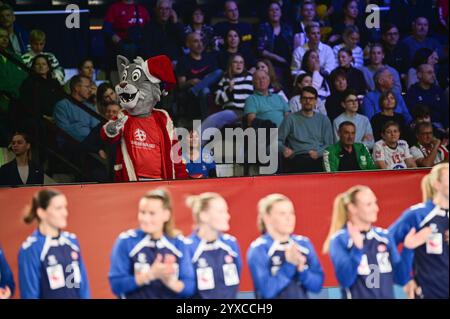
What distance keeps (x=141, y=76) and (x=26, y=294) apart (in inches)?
89.8

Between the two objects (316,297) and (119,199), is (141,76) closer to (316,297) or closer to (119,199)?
(119,199)

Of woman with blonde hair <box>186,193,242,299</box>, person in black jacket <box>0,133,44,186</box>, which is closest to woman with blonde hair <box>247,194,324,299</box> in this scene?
woman with blonde hair <box>186,193,242,299</box>

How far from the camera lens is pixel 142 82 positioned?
9.62 metres

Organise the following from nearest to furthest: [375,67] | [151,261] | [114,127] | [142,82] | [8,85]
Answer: [151,261] → [114,127] → [142,82] → [8,85] → [375,67]

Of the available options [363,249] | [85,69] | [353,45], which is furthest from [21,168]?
[353,45]

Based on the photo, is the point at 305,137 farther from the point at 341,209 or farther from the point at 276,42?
the point at 276,42

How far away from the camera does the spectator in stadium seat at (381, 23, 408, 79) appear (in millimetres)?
11156

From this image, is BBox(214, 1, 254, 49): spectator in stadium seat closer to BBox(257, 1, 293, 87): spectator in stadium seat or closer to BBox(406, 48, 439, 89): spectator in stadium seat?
BBox(257, 1, 293, 87): spectator in stadium seat

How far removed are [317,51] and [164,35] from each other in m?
1.65

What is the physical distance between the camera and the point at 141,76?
31.6ft

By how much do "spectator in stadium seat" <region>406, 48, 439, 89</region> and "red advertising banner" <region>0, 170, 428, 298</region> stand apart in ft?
7.08

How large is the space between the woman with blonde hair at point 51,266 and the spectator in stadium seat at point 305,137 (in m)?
2.28
